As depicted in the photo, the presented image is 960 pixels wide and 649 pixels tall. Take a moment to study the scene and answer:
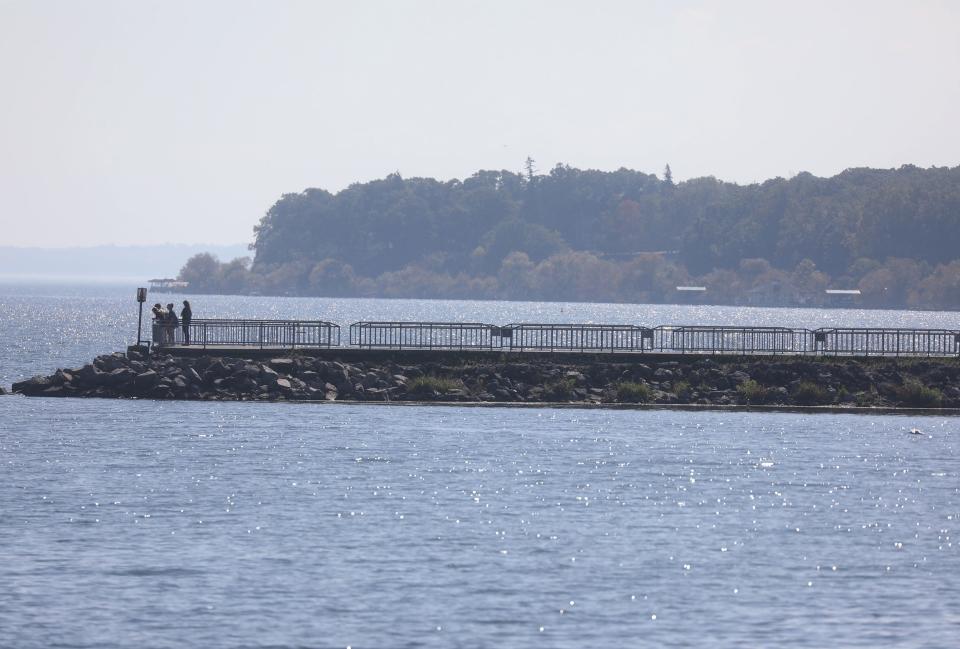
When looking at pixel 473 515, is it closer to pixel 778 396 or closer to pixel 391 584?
pixel 391 584

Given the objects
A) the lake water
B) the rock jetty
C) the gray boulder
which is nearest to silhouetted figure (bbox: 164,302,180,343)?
the rock jetty

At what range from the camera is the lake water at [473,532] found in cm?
2580

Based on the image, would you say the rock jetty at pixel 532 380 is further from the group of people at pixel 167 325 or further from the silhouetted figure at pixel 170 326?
the silhouetted figure at pixel 170 326

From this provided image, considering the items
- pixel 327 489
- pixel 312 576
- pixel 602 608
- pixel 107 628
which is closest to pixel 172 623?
pixel 107 628

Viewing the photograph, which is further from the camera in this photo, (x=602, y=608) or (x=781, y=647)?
(x=602, y=608)

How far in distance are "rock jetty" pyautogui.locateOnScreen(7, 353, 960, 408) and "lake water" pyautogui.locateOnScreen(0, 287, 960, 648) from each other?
3.79 m

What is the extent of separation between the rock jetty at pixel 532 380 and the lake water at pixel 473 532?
12.4 feet

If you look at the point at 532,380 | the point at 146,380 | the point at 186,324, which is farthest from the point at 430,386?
the point at 186,324

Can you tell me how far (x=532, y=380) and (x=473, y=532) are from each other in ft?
91.8

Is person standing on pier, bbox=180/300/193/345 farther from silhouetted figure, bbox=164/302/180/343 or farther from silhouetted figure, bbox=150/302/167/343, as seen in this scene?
silhouetted figure, bbox=150/302/167/343

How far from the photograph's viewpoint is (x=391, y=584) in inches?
1121

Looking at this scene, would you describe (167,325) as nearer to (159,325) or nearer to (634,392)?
(159,325)

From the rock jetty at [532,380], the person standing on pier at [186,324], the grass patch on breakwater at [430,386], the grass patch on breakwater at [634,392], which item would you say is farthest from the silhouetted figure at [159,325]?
the grass patch on breakwater at [634,392]

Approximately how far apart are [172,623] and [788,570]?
11346 millimetres
